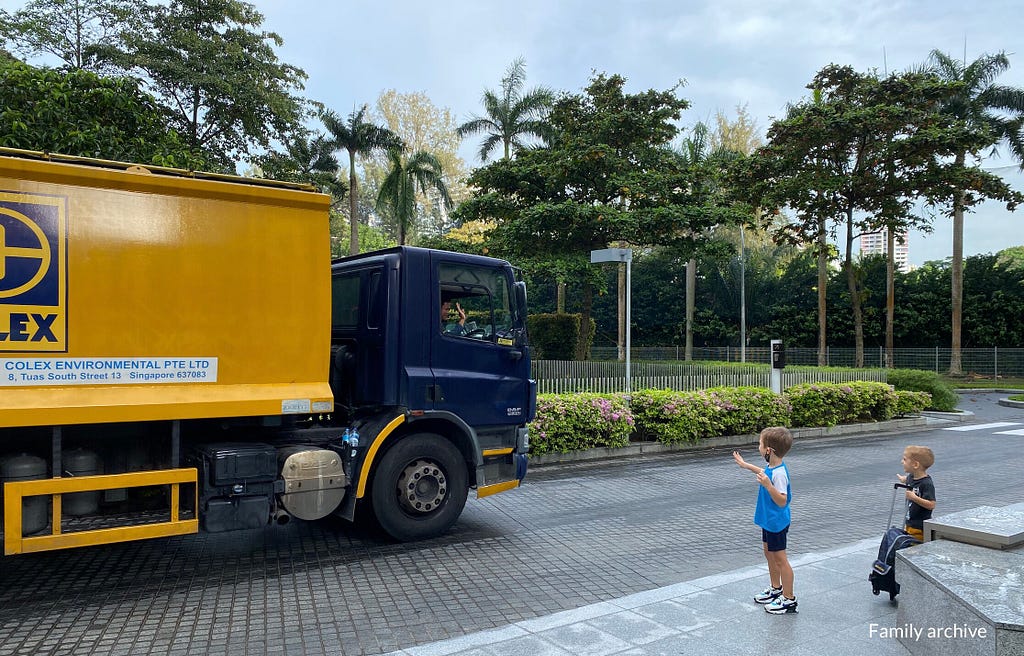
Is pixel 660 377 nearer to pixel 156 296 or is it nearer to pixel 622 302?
pixel 156 296

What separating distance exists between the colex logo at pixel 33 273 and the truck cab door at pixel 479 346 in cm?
314

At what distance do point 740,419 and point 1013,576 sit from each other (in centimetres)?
1063

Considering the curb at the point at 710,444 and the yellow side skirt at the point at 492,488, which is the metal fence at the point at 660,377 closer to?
the curb at the point at 710,444

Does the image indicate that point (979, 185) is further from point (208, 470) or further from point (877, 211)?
point (208, 470)

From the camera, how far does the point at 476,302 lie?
7.60 metres

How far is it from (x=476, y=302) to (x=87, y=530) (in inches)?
154

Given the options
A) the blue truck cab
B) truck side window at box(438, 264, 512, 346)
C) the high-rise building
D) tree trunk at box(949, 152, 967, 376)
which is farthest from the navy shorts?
tree trunk at box(949, 152, 967, 376)

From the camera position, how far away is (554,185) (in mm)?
23938

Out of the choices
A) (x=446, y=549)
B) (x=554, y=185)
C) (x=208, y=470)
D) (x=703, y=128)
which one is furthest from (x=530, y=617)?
(x=703, y=128)

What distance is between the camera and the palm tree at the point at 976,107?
3400 centimetres

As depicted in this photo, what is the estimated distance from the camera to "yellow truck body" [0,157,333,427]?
5262mm

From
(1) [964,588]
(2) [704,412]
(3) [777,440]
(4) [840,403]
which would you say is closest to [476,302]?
(3) [777,440]

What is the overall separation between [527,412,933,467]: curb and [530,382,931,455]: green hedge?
119mm

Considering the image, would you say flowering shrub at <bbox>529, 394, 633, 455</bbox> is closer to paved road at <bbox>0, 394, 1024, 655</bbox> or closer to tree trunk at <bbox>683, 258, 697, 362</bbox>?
paved road at <bbox>0, 394, 1024, 655</bbox>
